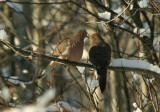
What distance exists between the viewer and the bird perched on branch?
3570 mm

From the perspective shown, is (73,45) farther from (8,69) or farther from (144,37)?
(8,69)

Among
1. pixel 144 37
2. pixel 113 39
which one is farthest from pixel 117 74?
pixel 144 37

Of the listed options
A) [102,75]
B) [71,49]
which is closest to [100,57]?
[102,75]

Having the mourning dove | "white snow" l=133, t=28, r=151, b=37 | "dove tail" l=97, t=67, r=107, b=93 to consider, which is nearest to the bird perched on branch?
"dove tail" l=97, t=67, r=107, b=93

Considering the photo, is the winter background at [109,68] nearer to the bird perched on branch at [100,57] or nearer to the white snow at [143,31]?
the white snow at [143,31]

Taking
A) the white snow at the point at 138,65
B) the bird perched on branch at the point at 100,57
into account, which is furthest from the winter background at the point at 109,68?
the bird perched on branch at the point at 100,57

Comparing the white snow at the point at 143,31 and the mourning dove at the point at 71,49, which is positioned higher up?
the white snow at the point at 143,31

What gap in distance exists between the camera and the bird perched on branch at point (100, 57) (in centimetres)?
357

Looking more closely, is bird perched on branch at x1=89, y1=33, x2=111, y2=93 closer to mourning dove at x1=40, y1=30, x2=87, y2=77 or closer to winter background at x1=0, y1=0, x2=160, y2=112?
winter background at x1=0, y1=0, x2=160, y2=112

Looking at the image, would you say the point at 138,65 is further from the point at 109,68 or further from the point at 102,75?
the point at 102,75

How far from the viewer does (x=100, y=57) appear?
3801mm

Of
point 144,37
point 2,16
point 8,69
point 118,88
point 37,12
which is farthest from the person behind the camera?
point 37,12

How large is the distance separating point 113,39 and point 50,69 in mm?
1666

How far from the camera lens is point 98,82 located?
136 inches
